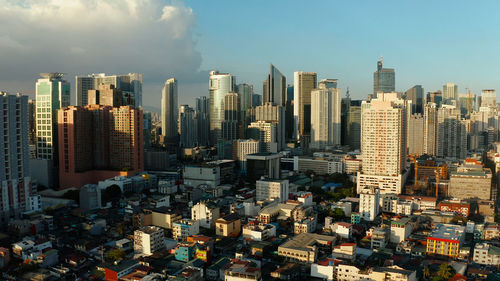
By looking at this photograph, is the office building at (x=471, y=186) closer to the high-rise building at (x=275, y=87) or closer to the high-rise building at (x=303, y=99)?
the high-rise building at (x=303, y=99)

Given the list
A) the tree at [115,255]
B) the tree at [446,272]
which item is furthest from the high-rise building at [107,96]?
the tree at [446,272]

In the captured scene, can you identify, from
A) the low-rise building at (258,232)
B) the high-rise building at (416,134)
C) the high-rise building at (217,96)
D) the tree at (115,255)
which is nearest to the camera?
the tree at (115,255)

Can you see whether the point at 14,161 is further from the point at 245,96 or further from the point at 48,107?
the point at 245,96

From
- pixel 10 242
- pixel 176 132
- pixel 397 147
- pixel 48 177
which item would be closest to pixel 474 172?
pixel 397 147

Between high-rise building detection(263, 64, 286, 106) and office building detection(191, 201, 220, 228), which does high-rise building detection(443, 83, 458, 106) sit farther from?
office building detection(191, 201, 220, 228)

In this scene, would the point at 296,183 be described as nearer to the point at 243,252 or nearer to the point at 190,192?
the point at 190,192

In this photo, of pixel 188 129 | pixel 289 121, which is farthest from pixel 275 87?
pixel 188 129

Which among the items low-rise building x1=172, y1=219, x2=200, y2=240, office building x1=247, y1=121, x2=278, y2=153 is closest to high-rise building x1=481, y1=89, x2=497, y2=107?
office building x1=247, y1=121, x2=278, y2=153
